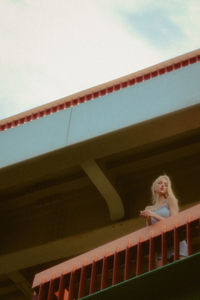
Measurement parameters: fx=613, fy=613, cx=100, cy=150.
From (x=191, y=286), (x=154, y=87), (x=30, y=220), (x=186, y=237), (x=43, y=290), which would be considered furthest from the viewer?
(x=30, y=220)

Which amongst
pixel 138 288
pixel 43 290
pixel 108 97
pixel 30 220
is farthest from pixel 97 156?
pixel 138 288

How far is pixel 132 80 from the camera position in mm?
10719

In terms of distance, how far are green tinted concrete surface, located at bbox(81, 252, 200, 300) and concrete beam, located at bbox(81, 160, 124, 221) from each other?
4593 millimetres

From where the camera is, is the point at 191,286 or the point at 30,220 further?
the point at 30,220

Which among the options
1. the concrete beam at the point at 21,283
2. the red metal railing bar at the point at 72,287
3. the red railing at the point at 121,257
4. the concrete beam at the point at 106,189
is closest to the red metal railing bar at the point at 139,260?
the red railing at the point at 121,257

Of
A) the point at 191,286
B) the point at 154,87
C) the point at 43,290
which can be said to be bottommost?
the point at 191,286

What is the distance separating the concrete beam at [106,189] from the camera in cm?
1046

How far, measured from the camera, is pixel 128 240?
6.55 m

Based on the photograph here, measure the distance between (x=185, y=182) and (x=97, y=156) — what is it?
1656 mm

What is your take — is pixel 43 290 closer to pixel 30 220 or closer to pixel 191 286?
pixel 191 286

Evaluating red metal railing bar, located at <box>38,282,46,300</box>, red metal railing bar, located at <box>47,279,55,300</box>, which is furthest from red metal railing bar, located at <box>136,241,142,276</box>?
red metal railing bar, located at <box>38,282,46,300</box>

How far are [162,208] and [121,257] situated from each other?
2.60 feet

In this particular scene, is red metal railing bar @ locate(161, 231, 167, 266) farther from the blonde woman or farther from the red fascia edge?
the red fascia edge

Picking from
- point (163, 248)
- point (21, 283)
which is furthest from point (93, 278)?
point (21, 283)
